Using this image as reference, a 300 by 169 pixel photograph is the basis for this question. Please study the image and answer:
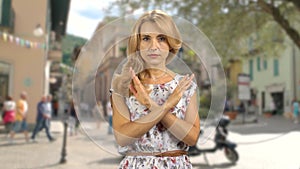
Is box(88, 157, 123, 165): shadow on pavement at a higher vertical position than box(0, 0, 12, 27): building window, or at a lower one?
lower

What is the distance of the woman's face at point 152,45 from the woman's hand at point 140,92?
3.6 inches

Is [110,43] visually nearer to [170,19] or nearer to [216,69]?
[170,19]

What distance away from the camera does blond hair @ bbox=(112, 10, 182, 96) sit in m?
1.52

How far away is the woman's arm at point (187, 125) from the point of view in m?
1.42

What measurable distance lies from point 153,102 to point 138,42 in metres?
0.28

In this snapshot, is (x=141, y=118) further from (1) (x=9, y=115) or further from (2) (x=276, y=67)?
(2) (x=276, y=67)

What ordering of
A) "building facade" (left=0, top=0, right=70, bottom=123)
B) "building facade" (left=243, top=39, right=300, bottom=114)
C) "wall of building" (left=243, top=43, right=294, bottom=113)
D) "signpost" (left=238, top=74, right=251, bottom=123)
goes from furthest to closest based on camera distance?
"wall of building" (left=243, top=43, right=294, bottom=113) → "building facade" (left=243, top=39, right=300, bottom=114) → "signpost" (left=238, top=74, right=251, bottom=123) → "building facade" (left=0, top=0, right=70, bottom=123)

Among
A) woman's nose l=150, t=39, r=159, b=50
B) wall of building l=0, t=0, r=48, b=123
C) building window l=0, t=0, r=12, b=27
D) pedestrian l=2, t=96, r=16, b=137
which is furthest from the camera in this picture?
wall of building l=0, t=0, r=48, b=123

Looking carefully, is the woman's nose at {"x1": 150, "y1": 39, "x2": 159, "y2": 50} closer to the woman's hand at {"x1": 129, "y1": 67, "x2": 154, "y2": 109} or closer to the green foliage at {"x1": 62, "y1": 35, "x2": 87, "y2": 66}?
the woman's hand at {"x1": 129, "y1": 67, "x2": 154, "y2": 109}

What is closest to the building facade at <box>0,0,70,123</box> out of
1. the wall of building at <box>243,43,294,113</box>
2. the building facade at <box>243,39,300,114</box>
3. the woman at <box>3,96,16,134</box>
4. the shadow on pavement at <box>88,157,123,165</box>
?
the woman at <box>3,96,16,134</box>

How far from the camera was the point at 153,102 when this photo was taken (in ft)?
4.66

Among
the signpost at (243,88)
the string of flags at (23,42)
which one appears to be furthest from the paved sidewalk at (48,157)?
the signpost at (243,88)

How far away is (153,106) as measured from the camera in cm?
140

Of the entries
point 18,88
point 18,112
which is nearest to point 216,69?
point 18,112
